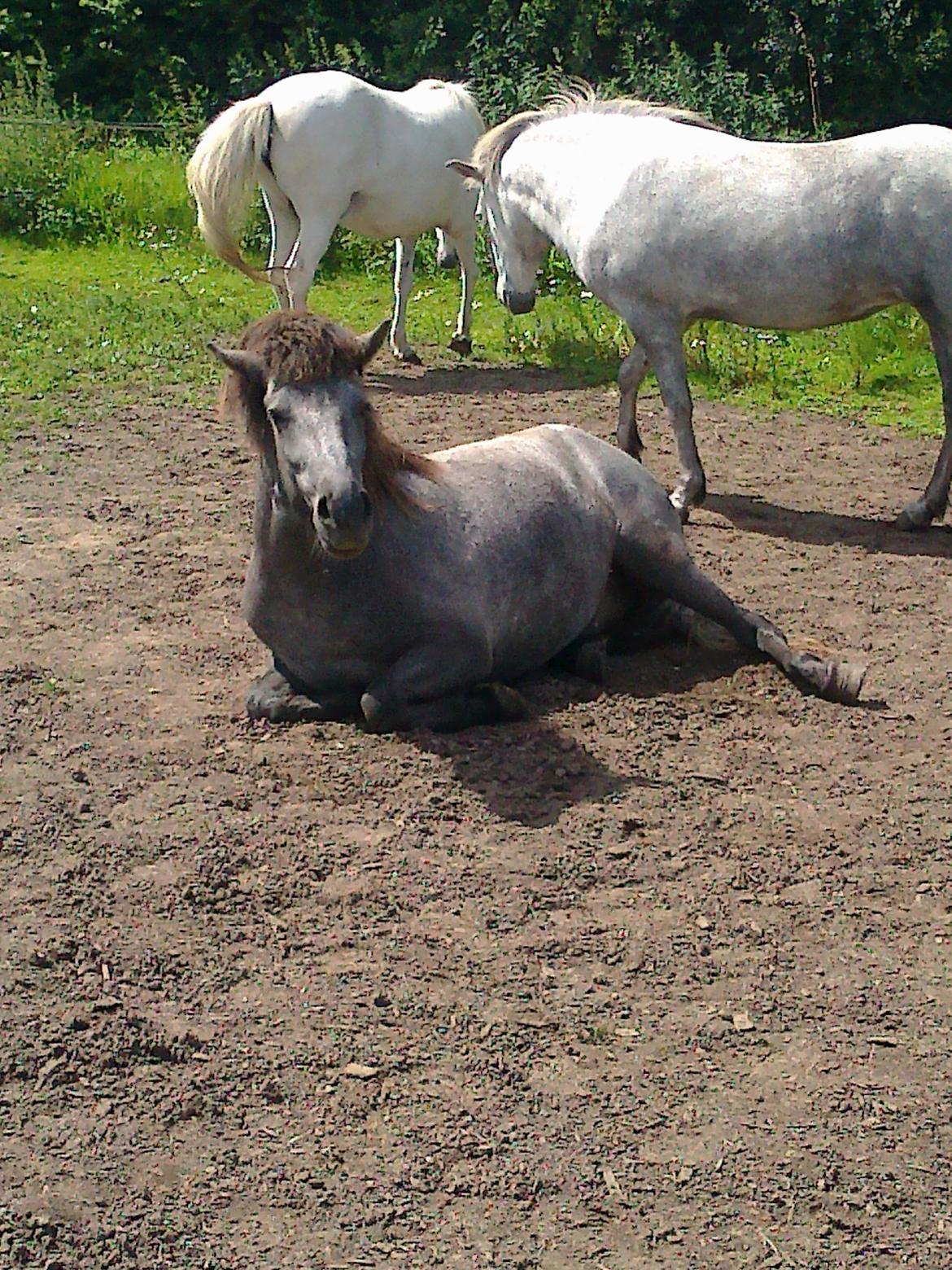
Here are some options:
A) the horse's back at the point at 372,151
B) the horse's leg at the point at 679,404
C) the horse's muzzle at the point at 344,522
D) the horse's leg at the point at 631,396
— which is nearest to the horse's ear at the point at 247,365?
the horse's muzzle at the point at 344,522

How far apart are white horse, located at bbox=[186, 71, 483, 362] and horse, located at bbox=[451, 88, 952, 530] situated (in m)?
2.18

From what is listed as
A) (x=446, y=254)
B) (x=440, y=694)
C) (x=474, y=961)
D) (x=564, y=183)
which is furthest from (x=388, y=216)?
(x=474, y=961)

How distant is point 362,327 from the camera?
1107 cm

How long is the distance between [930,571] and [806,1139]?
3.97 m

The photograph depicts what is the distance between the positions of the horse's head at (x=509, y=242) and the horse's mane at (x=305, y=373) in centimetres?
381

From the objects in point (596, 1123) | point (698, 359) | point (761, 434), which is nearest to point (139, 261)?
point (698, 359)

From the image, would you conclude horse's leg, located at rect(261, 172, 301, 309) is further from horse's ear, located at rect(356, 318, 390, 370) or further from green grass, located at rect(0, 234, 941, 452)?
horse's ear, located at rect(356, 318, 390, 370)

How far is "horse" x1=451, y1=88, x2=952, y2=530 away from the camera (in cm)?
698

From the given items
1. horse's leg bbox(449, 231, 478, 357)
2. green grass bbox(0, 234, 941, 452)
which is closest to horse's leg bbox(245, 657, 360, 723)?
green grass bbox(0, 234, 941, 452)

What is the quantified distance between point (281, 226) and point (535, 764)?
6657 millimetres

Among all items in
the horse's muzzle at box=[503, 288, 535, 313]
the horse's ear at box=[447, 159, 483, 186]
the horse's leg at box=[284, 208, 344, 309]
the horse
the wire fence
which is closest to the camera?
the horse

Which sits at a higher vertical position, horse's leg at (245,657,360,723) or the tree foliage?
the tree foliage

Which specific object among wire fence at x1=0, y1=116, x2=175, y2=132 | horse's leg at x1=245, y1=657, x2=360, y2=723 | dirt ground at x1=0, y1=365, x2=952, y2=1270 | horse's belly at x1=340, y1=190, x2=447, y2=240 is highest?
wire fence at x1=0, y1=116, x2=175, y2=132

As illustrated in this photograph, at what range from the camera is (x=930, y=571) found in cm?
671
